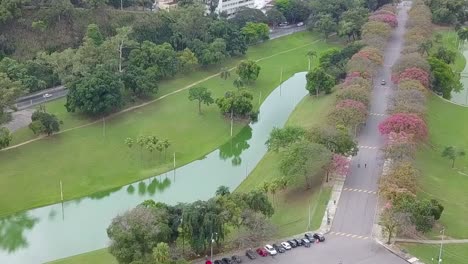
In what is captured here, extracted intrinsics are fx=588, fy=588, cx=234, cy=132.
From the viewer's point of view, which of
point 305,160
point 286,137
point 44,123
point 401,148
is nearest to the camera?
point 305,160

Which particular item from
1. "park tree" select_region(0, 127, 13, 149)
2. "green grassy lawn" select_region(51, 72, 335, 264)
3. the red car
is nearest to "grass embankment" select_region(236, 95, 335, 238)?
"green grassy lawn" select_region(51, 72, 335, 264)

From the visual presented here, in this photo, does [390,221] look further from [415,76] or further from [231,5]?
[231,5]

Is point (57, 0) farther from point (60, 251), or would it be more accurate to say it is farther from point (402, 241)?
point (402, 241)

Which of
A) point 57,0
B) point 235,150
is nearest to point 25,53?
point 57,0

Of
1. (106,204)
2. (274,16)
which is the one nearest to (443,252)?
(106,204)

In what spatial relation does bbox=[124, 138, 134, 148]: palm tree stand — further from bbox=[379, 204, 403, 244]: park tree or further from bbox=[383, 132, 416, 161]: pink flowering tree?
bbox=[379, 204, 403, 244]: park tree

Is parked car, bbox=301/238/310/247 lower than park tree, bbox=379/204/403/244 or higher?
lower
